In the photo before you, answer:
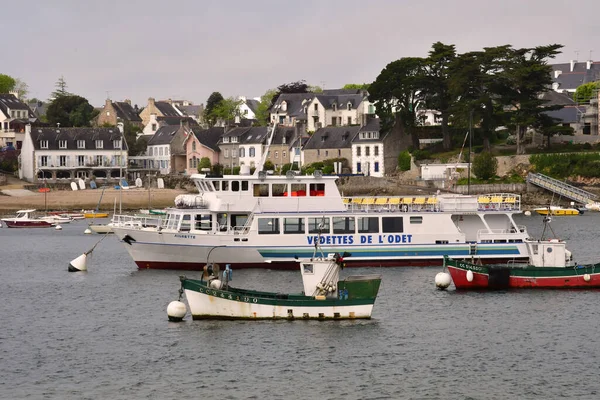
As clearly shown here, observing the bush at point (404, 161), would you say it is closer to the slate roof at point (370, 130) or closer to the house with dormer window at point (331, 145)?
the slate roof at point (370, 130)

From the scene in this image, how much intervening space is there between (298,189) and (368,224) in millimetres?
4413

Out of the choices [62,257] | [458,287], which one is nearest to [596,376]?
[458,287]

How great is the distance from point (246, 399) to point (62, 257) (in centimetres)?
4137

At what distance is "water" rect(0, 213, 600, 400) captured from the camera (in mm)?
32844

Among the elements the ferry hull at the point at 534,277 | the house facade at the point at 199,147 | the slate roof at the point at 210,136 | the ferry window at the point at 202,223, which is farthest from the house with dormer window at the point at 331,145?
the ferry hull at the point at 534,277

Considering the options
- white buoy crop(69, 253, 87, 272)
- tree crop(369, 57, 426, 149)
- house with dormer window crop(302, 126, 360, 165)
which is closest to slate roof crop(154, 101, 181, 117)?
house with dormer window crop(302, 126, 360, 165)

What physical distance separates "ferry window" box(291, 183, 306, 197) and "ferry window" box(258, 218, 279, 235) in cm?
234

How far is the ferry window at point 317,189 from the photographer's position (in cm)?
5847

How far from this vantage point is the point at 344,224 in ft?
188

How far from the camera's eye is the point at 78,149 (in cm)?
13738

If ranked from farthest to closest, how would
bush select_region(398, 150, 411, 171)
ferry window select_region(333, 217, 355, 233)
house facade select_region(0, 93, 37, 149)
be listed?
house facade select_region(0, 93, 37, 149), bush select_region(398, 150, 411, 171), ferry window select_region(333, 217, 355, 233)

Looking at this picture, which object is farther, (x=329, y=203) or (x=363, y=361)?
(x=329, y=203)

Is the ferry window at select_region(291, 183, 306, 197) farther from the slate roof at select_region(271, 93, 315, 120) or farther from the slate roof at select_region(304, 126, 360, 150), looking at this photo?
the slate roof at select_region(271, 93, 315, 120)

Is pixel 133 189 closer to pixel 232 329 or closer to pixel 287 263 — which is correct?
pixel 287 263
